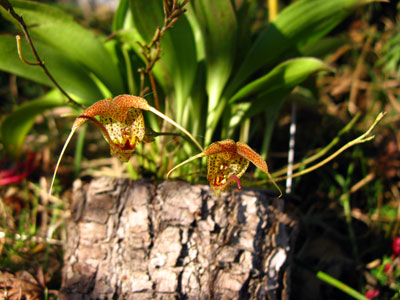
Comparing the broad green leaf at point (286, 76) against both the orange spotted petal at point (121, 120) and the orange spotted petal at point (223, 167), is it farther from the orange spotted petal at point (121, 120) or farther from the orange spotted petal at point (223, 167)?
the orange spotted petal at point (121, 120)

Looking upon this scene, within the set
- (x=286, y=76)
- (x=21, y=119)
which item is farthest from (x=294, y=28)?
(x=21, y=119)

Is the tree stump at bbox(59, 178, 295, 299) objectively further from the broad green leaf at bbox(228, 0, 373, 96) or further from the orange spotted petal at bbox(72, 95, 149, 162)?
the broad green leaf at bbox(228, 0, 373, 96)

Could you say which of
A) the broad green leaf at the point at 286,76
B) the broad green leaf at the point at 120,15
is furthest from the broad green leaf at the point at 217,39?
the broad green leaf at the point at 120,15

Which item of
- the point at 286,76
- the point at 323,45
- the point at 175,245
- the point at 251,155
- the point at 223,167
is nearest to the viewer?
the point at 251,155

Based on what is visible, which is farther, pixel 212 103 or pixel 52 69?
pixel 212 103

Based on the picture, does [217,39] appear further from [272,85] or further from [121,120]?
[121,120]
